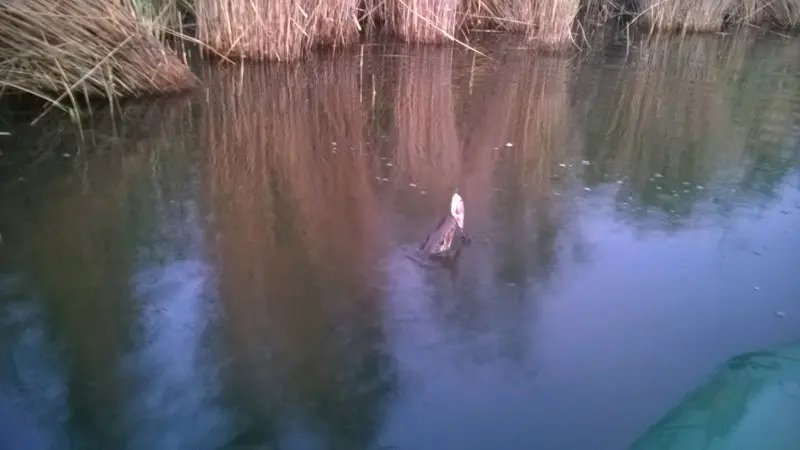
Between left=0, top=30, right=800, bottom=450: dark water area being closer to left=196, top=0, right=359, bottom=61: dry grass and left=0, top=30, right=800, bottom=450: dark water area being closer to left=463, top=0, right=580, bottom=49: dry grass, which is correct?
left=196, top=0, right=359, bottom=61: dry grass

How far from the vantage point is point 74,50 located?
303 cm

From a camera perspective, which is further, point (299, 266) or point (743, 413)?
point (299, 266)

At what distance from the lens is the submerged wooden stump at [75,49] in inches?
116

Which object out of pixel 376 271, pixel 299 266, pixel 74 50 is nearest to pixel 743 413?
pixel 376 271

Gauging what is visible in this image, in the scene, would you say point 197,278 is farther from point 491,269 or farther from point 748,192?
point 748,192

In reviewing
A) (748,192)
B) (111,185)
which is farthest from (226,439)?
(748,192)

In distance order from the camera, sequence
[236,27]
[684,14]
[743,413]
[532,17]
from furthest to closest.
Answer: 1. [684,14]
2. [532,17]
3. [236,27]
4. [743,413]

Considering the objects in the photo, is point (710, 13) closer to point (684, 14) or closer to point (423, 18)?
point (684, 14)

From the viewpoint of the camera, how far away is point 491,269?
6.84 ft

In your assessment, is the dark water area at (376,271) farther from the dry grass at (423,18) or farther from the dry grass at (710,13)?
the dry grass at (710,13)

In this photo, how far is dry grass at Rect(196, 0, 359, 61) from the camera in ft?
12.4

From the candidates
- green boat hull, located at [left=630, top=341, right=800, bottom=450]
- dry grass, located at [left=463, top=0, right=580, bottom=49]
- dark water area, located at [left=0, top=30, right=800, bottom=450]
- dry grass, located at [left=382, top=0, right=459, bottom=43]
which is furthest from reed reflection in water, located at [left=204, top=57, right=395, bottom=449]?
dry grass, located at [left=463, top=0, right=580, bottom=49]

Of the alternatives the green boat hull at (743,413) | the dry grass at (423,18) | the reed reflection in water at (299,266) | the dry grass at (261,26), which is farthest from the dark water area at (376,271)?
the dry grass at (423,18)

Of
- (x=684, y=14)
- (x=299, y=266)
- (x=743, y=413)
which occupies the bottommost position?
(x=299, y=266)
